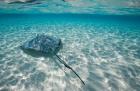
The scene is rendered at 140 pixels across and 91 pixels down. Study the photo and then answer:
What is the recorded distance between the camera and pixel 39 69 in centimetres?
689

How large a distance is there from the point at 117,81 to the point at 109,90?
840 mm

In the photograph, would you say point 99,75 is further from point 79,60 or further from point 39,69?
point 39,69

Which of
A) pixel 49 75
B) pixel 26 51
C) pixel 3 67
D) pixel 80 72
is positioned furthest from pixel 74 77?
pixel 26 51

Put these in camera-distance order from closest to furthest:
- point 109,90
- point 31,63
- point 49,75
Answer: point 109,90 → point 49,75 → point 31,63

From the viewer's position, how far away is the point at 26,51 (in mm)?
9195

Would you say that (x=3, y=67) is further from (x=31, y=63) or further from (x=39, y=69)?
(x=39, y=69)

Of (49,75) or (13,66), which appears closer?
(49,75)

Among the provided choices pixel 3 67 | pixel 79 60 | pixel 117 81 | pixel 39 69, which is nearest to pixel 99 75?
pixel 117 81

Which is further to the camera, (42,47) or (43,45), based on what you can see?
(43,45)

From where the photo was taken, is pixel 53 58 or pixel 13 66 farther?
pixel 53 58

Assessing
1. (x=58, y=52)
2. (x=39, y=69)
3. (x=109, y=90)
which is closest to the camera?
(x=109, y=90)

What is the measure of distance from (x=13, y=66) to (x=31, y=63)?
3.13 feet

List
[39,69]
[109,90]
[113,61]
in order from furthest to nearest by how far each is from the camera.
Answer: [113,61] < [39,69] < [109,90]

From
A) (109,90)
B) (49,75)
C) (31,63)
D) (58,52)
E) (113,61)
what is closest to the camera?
(109,90)
